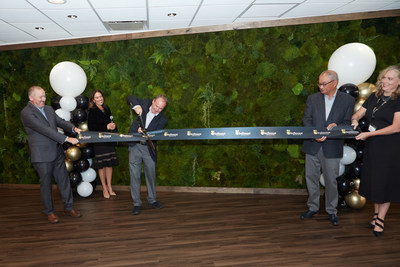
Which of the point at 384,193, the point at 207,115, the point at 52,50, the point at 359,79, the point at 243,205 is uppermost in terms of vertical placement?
the point at 52,50

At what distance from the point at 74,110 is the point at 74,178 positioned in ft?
3.65

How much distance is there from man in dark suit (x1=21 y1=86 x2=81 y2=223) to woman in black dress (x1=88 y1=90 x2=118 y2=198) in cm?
73

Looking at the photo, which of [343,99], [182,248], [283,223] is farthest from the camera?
[283,223]

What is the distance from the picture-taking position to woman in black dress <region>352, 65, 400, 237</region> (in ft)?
8.59

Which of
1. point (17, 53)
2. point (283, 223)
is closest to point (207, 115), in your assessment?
point (283, 223)

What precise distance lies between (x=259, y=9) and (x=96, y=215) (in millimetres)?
3725

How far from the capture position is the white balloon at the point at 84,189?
4.35 metres

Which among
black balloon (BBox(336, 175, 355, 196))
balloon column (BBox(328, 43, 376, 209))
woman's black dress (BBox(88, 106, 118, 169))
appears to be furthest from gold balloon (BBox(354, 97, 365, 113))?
woman's black dress (BBox(88, 106, 118, 169))

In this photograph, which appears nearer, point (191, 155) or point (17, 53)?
point (191, 155)

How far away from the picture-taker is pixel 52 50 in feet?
16.6

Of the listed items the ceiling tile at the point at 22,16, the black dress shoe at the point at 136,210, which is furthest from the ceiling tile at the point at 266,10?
the black dress shoe at the point at 136,210

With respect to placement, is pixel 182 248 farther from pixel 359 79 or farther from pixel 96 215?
pixel 359 79

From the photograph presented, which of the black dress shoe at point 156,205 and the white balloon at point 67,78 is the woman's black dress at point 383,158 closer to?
the black dress shoe at point 156,205

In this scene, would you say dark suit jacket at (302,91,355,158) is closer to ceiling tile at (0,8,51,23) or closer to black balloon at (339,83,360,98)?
black balloon at (339,83,360,98)
